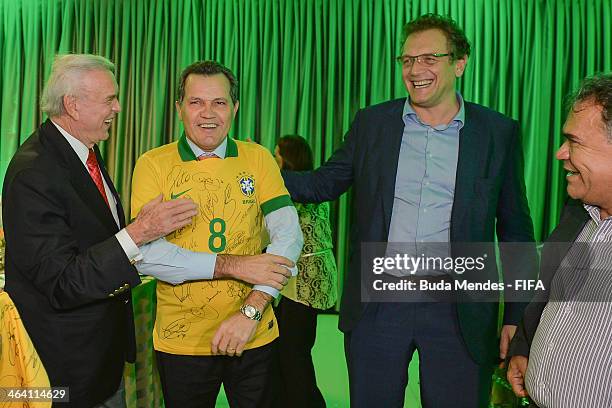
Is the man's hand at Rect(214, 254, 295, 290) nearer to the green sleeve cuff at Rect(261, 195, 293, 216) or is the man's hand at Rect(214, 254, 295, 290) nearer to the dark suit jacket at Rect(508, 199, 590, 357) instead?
the green sleeve cuff at Rect(261, 195, 293, 216)

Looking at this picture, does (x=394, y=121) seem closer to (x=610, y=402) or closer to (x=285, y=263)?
(x=285, y=263)

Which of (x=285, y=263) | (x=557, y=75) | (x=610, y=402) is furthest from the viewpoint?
(x=557, y=75)

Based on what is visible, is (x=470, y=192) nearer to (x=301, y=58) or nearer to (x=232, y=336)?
(x=232, y=336)

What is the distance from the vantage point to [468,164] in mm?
2078

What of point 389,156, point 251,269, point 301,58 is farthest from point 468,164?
point 301,58

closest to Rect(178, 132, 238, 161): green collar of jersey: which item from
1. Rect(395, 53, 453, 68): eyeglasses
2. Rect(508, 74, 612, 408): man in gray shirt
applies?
Rect(395, 53, 453, 68): eyeglasses

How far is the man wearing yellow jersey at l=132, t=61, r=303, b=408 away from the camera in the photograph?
1.98 m

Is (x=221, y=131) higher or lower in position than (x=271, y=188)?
higher

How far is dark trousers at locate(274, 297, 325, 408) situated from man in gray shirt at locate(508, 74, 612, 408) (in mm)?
1622

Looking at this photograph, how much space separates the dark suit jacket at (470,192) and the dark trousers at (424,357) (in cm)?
5

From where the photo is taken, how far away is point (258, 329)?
6.64 feet

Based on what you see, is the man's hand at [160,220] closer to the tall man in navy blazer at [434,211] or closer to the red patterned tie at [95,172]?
the red patterned tie at [95,172]

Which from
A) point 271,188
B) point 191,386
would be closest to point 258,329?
point 191,386

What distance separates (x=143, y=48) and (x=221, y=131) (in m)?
4.14
